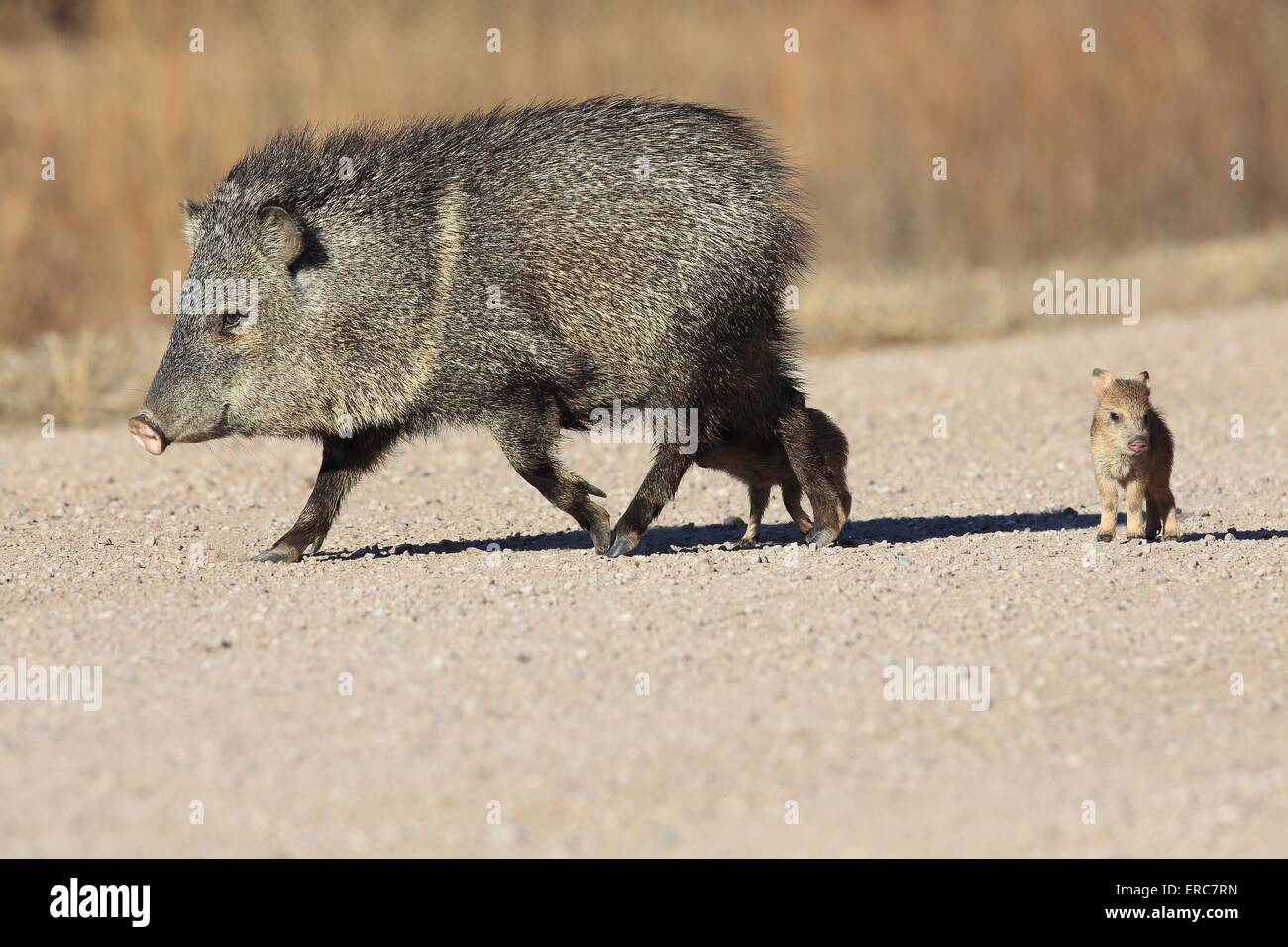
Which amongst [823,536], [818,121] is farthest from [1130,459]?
[818,121]

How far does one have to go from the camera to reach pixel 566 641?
16.7 feet

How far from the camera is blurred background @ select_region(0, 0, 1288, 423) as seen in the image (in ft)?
40.9

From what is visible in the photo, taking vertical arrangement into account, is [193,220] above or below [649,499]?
above

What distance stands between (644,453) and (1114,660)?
4.55 m

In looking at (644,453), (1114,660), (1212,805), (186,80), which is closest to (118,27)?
(186,80)

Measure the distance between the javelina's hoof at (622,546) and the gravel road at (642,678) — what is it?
130 millimetres

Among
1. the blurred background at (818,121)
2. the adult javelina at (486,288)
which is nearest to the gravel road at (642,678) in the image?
the adult javelina at (486,288)

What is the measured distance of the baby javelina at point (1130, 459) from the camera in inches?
260

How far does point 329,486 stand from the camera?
6574mm

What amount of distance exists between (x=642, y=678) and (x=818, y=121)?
11229 millimetres

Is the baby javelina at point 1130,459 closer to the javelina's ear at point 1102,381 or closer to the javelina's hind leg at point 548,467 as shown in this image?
the javelina's ear at point 1102,381

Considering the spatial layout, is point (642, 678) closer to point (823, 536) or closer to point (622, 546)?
point (622, 546)

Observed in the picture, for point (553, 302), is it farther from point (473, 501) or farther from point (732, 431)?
point (473, 501)

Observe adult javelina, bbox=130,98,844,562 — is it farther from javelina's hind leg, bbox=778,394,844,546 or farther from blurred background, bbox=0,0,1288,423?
blurred background, bbox=0,0,1288,423
